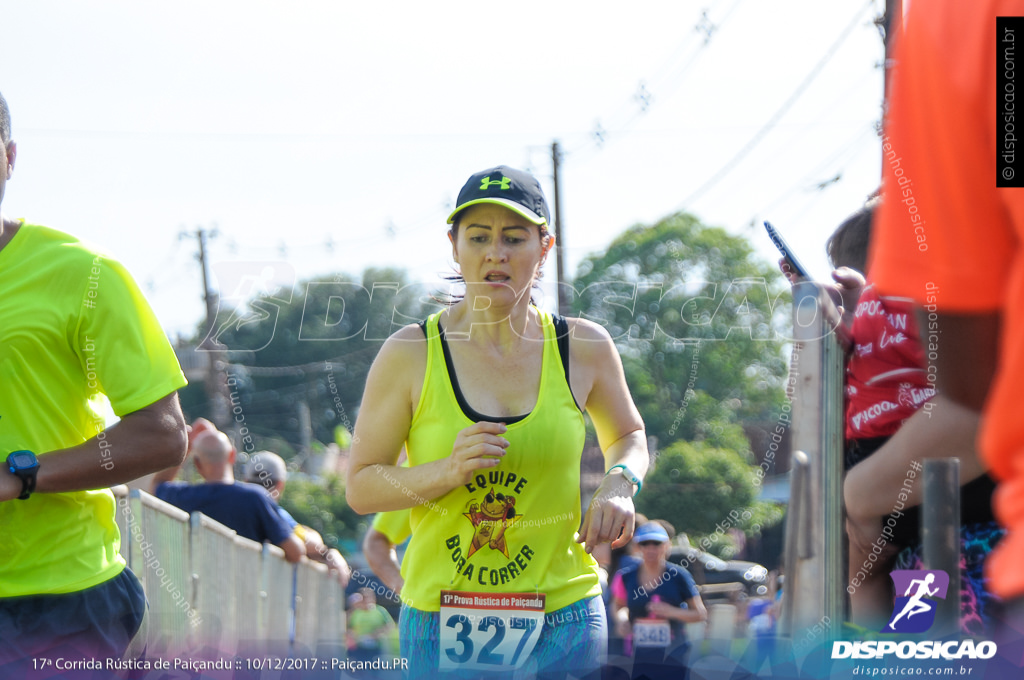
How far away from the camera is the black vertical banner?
38.5 inches

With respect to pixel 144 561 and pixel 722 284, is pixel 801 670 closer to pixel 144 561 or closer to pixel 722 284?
pixel 722 284

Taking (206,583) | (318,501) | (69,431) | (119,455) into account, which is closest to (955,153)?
(119,455)

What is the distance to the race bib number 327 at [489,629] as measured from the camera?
2.46 meters

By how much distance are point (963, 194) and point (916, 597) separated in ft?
4.59

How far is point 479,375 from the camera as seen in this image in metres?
2.61

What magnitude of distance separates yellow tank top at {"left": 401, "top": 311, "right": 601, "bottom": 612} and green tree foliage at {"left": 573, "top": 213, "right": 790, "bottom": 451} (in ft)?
3.09

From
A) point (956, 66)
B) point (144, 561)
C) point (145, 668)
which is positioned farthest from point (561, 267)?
point (956, 66)

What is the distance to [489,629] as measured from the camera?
248 centimetres

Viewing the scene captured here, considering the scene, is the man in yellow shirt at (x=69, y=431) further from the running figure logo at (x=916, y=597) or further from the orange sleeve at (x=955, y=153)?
the orange sleeve at (x=955, y=153)

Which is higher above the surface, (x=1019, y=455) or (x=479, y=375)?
(x=1019, y=455)

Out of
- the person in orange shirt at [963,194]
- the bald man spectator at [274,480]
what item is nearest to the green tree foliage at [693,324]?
the bald man spectator at [274,480]

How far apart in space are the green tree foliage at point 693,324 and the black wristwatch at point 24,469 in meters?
1.80

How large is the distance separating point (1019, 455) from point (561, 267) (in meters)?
4.92

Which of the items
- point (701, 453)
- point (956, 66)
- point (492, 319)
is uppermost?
point (956, 66)
